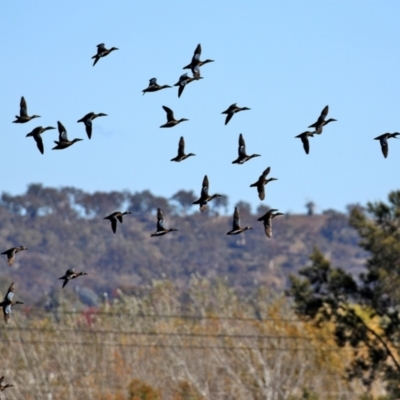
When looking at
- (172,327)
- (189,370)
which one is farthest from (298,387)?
(172,327)

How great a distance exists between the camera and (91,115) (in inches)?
916

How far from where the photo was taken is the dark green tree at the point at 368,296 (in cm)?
4822

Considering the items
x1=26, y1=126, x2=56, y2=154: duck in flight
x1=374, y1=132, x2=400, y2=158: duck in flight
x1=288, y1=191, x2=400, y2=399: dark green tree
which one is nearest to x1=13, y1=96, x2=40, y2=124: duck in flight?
x1=26, y1=126, x2=56, y2=154: duck in flight

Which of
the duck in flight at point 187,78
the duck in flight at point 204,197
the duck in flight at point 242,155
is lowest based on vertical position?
the duck in flight at point 204,197

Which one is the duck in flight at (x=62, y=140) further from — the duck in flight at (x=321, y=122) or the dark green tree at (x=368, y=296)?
the dark green tree at (x=368, y=296)

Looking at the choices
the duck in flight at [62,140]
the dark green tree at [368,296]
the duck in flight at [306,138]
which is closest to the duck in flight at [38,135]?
the duck in flight at [62,140]

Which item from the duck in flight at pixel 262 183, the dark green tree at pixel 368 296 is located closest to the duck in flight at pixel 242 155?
the duck in flight at pixel 262 183

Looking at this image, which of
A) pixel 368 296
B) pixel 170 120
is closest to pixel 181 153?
pixel 170 120

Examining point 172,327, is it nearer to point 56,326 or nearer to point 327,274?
point 56,326

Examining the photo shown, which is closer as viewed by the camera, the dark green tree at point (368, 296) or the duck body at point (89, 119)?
the duck body at point (89, 119)

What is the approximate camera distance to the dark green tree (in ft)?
158

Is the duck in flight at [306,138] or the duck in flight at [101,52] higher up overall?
the duck in flight at [101,52]

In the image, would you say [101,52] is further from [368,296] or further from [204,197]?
[368,296]

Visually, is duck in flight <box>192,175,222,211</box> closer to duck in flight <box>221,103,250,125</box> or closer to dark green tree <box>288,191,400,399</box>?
duck in flight <box>221,103,250,125</box>
